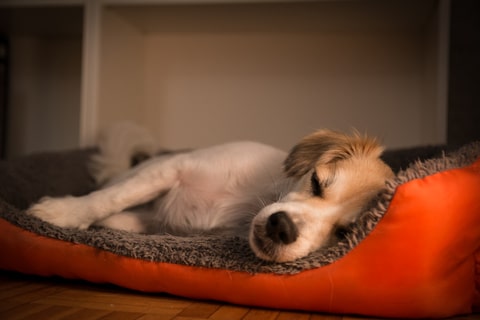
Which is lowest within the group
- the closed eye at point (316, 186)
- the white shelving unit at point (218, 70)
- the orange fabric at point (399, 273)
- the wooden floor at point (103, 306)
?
the wooden floor at point (103, 306)

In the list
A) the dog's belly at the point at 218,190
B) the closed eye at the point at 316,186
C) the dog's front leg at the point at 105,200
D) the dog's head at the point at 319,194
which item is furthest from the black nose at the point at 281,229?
the dog's front leg at the point at 105,200

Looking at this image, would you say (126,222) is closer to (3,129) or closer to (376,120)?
(376,120)

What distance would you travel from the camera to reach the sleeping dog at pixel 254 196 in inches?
43.8

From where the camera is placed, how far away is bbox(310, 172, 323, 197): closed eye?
3.99ft

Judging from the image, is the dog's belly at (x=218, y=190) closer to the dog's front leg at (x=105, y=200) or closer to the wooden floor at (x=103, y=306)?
the dog's front leg at (x=105, y=200)

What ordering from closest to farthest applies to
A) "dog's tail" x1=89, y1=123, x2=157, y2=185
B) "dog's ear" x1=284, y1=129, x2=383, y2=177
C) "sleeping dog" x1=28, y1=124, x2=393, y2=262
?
"sleeping dog" x1=28, y1=124, x2=393, y2=262 < "dog's ear" x1=284, y1=129, x2=383, y2=177 < "dog's tail" x1=89, y1=123, x2=157, y2=185

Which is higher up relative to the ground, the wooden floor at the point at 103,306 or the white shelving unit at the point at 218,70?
the white shelving unit at the point at 218,70

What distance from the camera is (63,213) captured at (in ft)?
4.67

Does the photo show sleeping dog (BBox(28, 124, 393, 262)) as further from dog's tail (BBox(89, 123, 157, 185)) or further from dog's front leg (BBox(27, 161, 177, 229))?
dog's tail (BBox(89, 123, 157, 185))

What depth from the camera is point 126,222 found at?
1.66 m

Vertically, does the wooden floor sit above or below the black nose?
below

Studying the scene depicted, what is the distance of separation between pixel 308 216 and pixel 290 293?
0.61 feet

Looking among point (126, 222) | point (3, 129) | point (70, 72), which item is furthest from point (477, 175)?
point (3, 129)

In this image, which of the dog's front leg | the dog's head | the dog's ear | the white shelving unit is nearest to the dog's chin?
the dog's head
